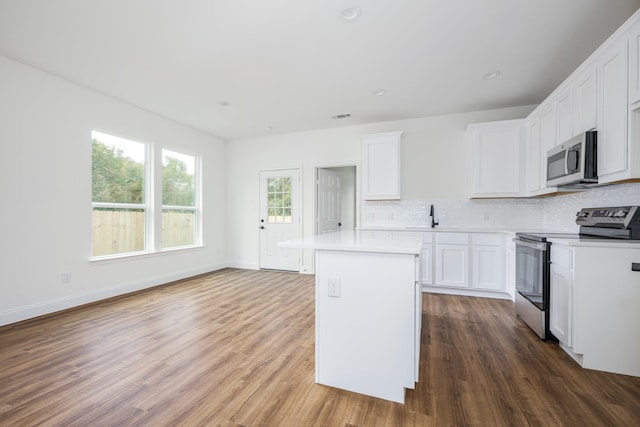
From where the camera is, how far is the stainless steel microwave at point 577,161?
90.3 inches

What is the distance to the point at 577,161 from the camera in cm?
242

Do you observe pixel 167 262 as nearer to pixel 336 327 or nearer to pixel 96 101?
pixel 96 101

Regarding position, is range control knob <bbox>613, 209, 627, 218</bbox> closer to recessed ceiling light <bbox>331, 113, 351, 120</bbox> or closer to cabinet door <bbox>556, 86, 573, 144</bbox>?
cabinet door <bbox>556, 86, 573, 144</bbox>

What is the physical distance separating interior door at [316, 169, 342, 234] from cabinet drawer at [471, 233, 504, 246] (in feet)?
8.68

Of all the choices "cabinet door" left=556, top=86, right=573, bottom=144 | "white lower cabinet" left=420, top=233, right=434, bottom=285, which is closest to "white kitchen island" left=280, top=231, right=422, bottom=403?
"cabinet door" left=556, top=86, right=573, bottom=144

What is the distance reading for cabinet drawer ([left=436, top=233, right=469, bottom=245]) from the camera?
3.86 metres

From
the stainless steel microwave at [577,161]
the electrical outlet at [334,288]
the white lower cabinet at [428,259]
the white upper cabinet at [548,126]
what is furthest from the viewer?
the white lower cabinet at [428,259]

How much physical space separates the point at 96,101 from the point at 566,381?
555 centimetres

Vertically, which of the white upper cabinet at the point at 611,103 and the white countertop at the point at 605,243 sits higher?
the white upper cabinet at the point at 611,103

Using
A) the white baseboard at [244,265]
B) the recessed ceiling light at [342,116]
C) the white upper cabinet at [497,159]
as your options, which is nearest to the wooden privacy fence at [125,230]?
the white baseboard at [244,265]

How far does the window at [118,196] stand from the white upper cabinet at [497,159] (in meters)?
4.96

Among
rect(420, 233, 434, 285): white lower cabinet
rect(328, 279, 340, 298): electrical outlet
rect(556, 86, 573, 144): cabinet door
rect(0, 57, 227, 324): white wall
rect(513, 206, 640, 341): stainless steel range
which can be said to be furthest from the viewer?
rect(420, 233, 434, 285): white lower cabinet

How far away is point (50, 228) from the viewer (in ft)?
10.6

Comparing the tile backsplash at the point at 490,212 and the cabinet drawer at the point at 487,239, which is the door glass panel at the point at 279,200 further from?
the cabinet drawer at the point at 487,239
